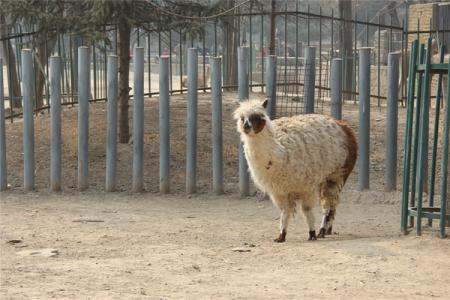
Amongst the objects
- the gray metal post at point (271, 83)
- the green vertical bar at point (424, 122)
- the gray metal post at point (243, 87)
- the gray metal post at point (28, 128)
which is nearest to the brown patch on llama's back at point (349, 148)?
the green vertical bar at point (424, 122)

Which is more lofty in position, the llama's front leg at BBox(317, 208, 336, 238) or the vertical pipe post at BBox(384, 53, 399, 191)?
the vertical pipe post at BBox(384, 53, 399, 191)

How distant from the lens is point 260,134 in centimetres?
911

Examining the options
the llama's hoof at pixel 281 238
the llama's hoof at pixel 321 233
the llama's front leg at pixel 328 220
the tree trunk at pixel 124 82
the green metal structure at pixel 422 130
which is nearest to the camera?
the green metal structure at pixel 422 130

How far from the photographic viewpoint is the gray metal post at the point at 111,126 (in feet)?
39.7

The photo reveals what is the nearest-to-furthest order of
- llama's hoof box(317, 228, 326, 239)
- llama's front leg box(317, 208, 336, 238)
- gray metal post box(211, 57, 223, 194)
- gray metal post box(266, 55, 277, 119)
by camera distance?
llama's hoof box(317, 228, 326, 239) → llama's front leg box(317, 208, 336, 238) → gray metal post box(266, 55, 277, 119) → gray metal post box(211, 57, 223, 194)

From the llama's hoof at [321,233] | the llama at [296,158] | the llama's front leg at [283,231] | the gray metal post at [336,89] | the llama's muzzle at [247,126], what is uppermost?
the gray metal post at [336,89]

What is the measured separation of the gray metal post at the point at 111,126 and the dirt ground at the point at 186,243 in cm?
24

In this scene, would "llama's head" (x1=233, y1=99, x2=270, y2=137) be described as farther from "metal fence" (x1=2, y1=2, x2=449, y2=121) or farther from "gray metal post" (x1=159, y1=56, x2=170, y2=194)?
"metal fence" (x1=2, y1=2, x2=449, y2=121)

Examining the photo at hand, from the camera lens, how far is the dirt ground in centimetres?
668

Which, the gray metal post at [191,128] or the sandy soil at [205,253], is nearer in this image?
the sandy soil at [205,253]

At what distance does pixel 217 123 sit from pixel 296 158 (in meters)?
2.89

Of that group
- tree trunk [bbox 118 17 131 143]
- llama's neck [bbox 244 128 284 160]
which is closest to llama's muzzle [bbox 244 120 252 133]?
llama's neck [bbox 244 128 284 160]

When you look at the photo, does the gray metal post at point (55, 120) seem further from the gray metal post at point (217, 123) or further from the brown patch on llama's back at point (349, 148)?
the brown patch on llama's back at point (349, 148)

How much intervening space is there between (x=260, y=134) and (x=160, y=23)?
548 cm
